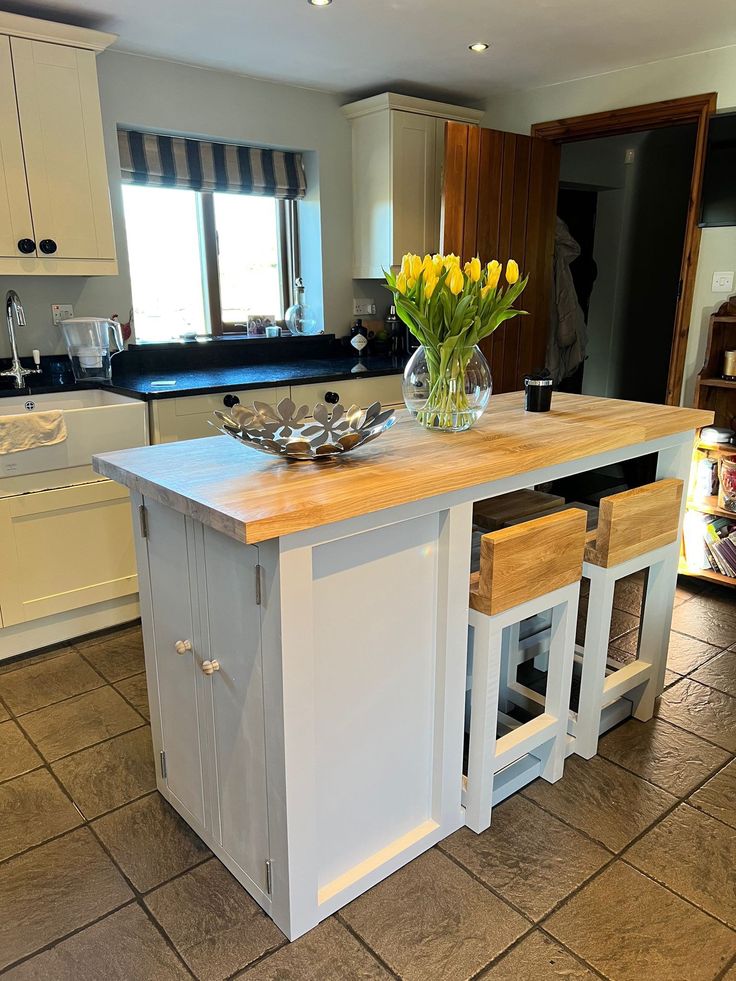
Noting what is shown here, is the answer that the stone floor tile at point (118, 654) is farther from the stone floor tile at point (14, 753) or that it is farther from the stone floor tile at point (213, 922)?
the stone floor tile at point (213, 922)

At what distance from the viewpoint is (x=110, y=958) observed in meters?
1.46

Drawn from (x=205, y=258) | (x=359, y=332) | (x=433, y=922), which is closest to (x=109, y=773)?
(x=433, y=922)

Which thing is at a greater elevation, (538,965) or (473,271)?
(473,271)

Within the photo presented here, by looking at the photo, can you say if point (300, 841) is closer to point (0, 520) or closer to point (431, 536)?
point (431, 536)

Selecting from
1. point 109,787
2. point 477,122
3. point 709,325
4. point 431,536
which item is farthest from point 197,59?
point 109,787

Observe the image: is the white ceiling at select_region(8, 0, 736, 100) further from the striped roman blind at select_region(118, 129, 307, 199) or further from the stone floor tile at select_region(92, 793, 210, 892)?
the stone floor tile at select_region(92, 793, 210, 892)

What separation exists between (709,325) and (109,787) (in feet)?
9.70

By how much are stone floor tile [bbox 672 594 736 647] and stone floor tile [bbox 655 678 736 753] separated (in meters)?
0.41

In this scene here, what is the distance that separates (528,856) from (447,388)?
115 cm

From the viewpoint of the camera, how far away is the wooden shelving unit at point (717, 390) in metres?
3.10

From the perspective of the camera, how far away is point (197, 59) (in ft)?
10.7

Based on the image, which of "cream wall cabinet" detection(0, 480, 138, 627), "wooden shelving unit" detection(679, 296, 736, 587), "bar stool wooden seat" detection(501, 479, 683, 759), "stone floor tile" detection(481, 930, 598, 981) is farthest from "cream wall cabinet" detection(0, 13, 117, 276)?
"stone floor tile" detection(481, 930, 598, 981)

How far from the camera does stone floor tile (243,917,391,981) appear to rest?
1.41 meters

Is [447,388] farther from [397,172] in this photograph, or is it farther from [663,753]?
[397,172]
